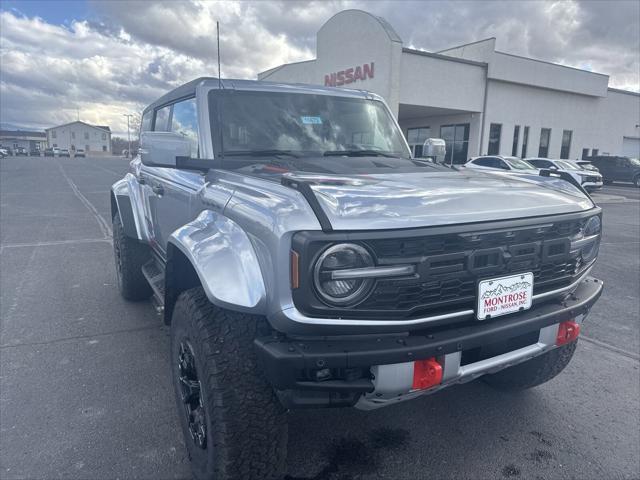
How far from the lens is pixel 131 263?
4.39 meters

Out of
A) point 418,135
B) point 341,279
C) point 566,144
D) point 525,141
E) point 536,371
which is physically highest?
point 418,135

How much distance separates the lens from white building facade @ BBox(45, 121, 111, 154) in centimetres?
10231

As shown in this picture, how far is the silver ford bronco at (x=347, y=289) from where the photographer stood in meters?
1.71

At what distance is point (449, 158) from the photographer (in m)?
28.1

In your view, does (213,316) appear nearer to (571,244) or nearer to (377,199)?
(377,199)

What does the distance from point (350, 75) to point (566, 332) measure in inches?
919

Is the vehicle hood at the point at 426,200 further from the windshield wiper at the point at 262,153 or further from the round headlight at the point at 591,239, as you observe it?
the windshield wiper at the point at 262,153

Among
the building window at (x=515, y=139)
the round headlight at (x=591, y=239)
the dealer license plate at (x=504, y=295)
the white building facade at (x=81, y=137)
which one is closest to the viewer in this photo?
the dealer license plate at (x=504, y=295)

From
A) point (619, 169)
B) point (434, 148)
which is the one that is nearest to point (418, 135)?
point (619, 169)

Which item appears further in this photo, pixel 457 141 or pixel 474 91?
pixel 457 141

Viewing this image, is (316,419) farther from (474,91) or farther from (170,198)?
(474,91)

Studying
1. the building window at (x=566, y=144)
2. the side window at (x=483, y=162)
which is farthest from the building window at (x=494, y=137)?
the side window at (x=483, y=162)

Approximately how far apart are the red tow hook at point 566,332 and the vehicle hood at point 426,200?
57 cm

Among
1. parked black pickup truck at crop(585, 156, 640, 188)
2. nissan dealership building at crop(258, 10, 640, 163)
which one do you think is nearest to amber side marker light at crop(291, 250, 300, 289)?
nissan dealership building at crop(258, 10, 640, 163)
